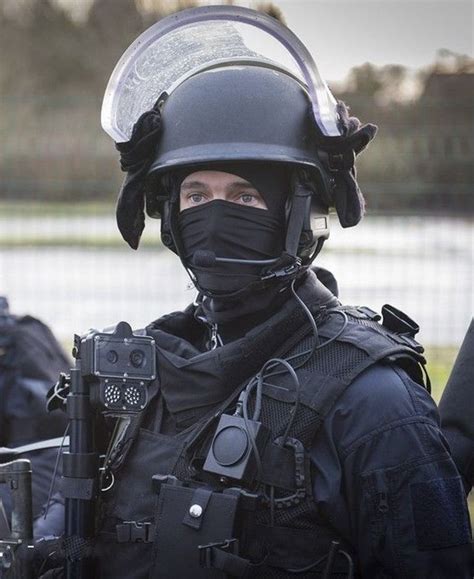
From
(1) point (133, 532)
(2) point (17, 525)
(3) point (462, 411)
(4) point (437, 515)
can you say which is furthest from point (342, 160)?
(2) point (17, 525)

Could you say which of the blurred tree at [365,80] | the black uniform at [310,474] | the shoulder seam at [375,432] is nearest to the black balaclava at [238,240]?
the black uniform at [310,474]

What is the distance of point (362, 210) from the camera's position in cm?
326

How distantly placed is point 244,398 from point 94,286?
706 centimetres

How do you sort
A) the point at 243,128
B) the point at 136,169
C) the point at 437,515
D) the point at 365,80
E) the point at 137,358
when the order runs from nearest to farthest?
the point at 437,515, the point at 137,358, the point at 243,128, the point at 136,169, the point at 365,80

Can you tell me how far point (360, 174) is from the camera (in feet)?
24.6

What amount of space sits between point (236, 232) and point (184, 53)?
0.71m

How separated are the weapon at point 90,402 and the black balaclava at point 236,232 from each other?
0.77 ft

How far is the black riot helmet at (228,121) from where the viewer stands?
3.10 metres

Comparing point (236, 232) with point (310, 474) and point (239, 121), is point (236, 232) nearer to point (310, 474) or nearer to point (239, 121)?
point (239, 121)

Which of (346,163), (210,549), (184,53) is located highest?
(184,53)

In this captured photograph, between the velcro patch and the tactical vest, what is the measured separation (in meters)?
0.20

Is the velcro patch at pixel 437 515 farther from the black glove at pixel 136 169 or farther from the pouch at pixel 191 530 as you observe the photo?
the black glove at pixel 136 169

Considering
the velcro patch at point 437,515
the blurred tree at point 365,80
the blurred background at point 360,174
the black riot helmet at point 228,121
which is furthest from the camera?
the blurred background at point 360,174

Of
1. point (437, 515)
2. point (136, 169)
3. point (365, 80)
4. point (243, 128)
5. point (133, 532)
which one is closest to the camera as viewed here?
point (437, 515)
